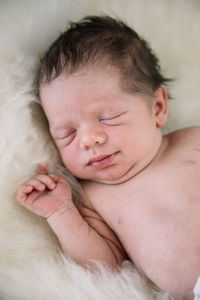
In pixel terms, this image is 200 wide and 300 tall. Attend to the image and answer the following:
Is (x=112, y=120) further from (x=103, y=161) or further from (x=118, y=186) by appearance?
(x=118, y=186)

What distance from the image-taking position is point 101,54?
1.20 m

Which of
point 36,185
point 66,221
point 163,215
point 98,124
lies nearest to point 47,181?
point 36,185

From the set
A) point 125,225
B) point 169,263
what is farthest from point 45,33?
point 169,263

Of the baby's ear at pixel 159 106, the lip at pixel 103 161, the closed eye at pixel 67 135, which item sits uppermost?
the closed eye at pixel 67 135

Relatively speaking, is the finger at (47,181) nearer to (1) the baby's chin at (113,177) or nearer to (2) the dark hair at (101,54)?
(1) the baby's chin at (113,177)

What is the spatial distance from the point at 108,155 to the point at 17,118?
0.34 metres

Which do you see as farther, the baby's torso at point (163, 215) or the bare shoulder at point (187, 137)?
the bare shoulder at point (187, 137)

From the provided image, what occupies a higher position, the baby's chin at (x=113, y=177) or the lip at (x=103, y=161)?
the lip at (x=103, y=161)

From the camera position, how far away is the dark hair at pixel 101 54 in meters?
1.19

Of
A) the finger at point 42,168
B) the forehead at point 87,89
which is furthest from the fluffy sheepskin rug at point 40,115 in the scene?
the forehead at point 87,89

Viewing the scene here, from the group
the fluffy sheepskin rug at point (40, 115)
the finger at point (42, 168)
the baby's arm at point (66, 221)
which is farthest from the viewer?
the finger at point (42, 168)

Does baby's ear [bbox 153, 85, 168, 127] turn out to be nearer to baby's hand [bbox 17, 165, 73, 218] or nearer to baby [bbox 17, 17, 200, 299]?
baby [bbox 17, 17, 200, 299]

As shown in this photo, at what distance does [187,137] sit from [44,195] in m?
0.57

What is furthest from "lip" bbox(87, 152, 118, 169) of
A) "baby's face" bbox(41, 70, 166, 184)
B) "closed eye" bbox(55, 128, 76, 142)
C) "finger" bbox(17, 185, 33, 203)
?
"finger" bbox(17, 185, 33, 203)
